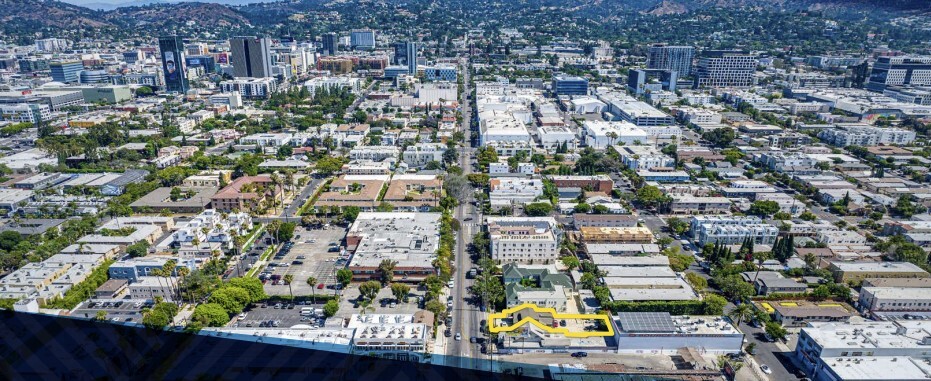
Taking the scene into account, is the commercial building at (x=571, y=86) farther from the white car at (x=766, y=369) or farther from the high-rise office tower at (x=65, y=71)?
the high-rise office tower at (x=65, y=71)

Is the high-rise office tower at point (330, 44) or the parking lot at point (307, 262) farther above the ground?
the high-rise office tower at point (330, 44)

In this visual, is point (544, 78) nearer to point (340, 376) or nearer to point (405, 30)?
point (405, 30)

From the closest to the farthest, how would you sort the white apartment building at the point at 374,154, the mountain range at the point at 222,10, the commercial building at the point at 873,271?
the commercial building at the point at 873,271 → the white apartment building at the point at 374,154 → the mountain range at the point at 222,10

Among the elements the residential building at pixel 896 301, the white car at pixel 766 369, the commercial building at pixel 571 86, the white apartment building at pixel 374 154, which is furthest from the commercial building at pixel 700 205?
the commercial building at pixel 571 86

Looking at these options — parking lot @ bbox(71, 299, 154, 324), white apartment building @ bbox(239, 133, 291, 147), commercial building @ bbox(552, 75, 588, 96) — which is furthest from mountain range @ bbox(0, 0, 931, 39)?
parking lot @ bbox(71, 299, 154, 324)

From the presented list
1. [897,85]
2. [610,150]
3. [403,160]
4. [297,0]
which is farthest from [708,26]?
[297,0]

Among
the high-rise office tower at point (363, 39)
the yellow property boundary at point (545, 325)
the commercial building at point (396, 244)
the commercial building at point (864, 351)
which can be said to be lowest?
the yellow property boundary at point (545, 325)

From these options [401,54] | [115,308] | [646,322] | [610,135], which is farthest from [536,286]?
[401,54]

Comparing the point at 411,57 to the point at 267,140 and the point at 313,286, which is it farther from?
the point at 313,286
